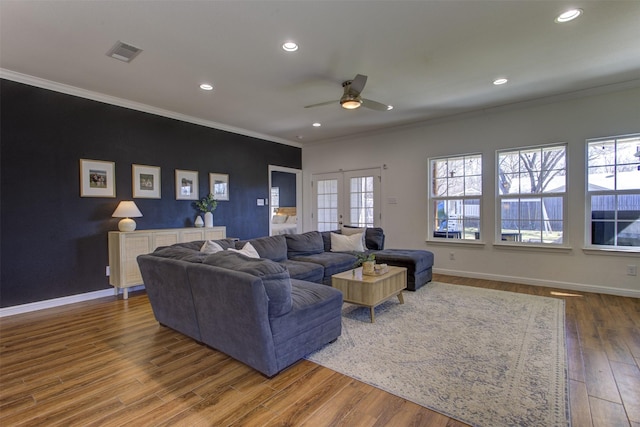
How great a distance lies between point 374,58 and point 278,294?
2.61 m

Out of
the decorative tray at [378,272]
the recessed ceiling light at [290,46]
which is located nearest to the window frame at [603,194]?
the decorative tray at [378,272]

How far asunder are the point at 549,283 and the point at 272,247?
13.7ft

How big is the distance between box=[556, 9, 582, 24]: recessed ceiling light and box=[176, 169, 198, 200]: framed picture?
16.8 ft

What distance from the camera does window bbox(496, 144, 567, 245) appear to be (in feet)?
15.4

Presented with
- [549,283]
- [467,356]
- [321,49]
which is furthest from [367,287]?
[549,283]

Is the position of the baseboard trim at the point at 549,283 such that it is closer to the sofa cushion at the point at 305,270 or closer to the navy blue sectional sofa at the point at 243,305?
the sofa cushion at the point at 305,270

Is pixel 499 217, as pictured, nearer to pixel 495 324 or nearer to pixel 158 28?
pixel 495 324

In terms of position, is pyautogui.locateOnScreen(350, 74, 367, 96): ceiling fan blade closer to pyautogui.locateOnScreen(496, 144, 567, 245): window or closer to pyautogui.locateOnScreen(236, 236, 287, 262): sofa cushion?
pyautogui.locateOnScreen(236, 236, 287, 262): sofa cushion

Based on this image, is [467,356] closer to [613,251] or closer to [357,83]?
[357,83]

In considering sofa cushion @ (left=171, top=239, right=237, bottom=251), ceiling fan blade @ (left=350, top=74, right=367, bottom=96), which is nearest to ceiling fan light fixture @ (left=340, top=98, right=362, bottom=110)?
ceiling fan blade @ (left=350, top=74, right=367, bottom=96)

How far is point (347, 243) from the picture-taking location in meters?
5.23

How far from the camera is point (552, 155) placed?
187 inches

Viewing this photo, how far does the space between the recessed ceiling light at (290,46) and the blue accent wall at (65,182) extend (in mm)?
2953

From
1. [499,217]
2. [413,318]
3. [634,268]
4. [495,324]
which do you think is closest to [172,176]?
[413,318]
